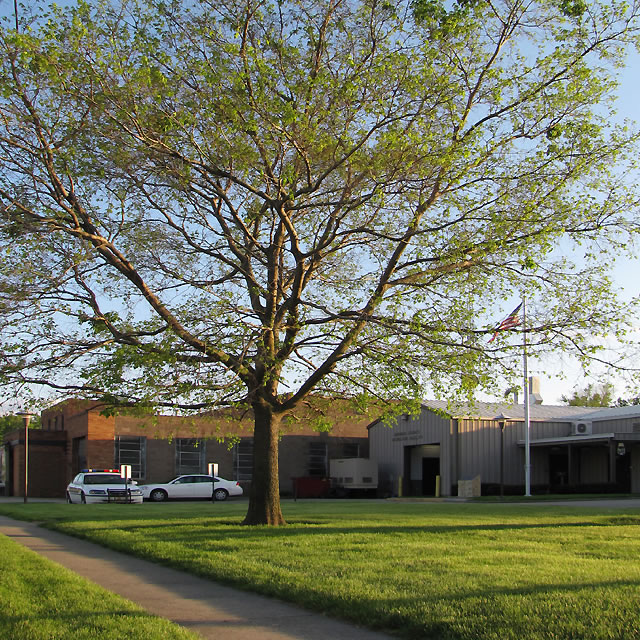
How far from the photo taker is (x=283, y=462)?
5141cm

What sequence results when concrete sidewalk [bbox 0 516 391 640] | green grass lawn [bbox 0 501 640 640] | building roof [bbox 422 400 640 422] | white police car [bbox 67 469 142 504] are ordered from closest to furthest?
green grass lawn [bbox 0 501 640 640] < concrete sidewalk [bbox 0 516 391 640] < white police car [bbox 67 469 142 504] < building roof [bbox 422 400 640 422]

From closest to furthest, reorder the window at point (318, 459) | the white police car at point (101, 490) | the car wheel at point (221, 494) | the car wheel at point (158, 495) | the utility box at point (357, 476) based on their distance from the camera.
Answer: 1. the white police car at point (101, 490)
2. the car wheel at point (158, 495)
3. the car wheel at point (221, 494)
4. the utility box at point (357, 476)
5. the window at point (318, 459)

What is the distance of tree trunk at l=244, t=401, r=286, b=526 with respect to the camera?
17.8 metres

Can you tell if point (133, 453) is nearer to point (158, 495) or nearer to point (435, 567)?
point (158, 495)

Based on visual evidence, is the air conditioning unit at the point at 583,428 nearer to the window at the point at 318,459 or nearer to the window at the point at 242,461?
the window at the point at 318,459

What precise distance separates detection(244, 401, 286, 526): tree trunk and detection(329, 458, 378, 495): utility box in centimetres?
3041

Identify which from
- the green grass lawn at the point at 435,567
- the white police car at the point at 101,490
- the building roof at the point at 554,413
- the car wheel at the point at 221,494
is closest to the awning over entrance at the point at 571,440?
the building roof at the point at 554,413

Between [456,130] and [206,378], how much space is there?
6844 mm

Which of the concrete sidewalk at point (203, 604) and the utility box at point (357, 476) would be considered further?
the utility box at point (357, 476)

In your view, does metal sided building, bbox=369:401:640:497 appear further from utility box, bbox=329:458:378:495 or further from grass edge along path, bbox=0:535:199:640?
grass edge along path, bbox=0:535:199:640

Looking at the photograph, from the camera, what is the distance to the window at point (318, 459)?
172ft

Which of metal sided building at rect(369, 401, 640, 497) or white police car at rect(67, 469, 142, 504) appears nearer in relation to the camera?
white police car at rect(67, 469, 142, 504)

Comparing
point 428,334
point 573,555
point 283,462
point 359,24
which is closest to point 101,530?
point 428,334

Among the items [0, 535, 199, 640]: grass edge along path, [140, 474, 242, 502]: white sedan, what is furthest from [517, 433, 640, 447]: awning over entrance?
[0, 535, 199, 640]: grass edge along path
